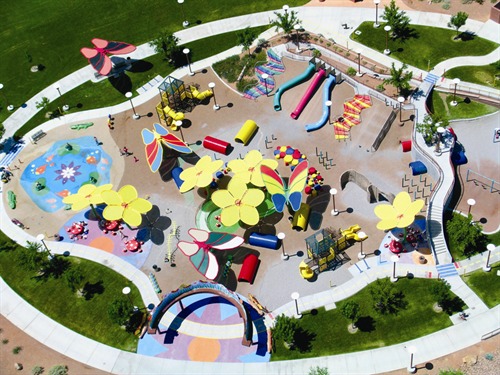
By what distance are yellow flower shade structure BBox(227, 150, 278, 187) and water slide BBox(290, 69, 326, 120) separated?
12.3 metres

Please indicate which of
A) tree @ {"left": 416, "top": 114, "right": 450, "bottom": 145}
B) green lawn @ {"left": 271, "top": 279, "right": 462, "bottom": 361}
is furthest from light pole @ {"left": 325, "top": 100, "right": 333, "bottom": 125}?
green lawn @ {"left": 271, "top": 279, "right": 462, "bottom": 361}

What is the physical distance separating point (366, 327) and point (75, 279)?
36.4 m

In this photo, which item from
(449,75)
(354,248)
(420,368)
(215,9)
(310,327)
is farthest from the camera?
(215,9)

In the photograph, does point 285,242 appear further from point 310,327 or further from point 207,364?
point 207,364

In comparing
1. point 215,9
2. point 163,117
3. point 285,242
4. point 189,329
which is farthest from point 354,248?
point 215,9

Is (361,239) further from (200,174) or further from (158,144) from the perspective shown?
(158,144)

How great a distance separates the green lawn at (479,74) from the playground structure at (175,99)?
3828cm

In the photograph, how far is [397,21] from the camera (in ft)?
336

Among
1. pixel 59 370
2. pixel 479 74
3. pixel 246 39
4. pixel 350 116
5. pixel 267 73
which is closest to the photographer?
pixel 59 370

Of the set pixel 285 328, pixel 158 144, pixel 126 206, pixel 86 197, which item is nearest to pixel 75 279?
pixel 126 206

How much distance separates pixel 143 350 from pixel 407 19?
66398 millimetres

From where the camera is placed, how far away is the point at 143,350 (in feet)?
251

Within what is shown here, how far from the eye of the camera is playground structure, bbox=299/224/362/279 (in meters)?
79.7

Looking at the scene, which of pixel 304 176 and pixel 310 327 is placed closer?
pixel 310 327
